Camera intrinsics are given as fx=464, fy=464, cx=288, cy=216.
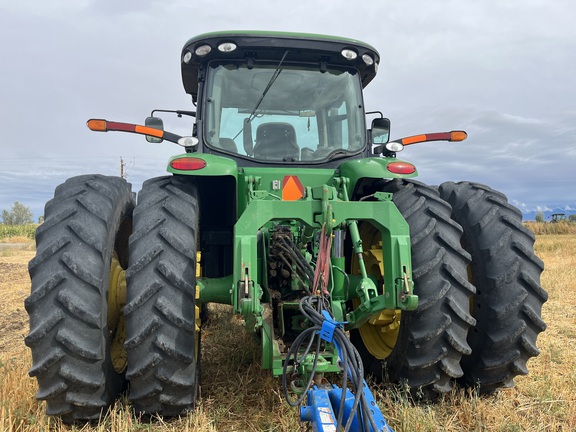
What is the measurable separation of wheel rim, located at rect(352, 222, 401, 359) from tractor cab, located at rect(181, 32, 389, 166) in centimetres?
67

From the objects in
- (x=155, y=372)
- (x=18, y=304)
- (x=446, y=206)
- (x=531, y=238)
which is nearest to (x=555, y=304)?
(x=531, y=238)

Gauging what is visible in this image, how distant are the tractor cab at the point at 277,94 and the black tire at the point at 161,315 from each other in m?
1.04

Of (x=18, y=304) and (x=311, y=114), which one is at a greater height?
(x=311, y=114)

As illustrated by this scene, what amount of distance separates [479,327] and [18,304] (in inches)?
258

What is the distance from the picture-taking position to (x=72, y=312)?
93.7 inches

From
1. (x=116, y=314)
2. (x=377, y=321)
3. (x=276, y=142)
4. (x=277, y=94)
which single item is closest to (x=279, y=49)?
(x=277, y=94)

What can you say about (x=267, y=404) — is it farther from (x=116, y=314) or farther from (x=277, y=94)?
(x=277, y=94)

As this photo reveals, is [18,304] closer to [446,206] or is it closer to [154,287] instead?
[154,287]

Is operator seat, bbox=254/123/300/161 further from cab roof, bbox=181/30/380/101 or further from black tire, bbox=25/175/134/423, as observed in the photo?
black tire, bbox=25/175/134/423

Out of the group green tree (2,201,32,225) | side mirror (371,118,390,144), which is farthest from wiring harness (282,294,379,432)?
green tree (2,201,32,225)

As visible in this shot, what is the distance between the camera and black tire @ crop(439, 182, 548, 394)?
2.88m

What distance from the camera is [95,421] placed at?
2582 millimetres

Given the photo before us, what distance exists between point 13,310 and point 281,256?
5.20 m

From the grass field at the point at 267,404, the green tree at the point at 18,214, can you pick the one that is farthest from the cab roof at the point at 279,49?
the green tree at the point at 18,214
